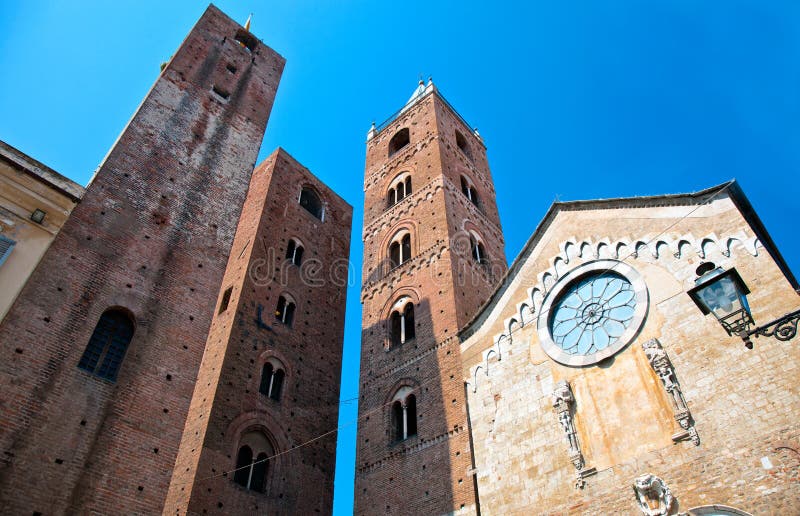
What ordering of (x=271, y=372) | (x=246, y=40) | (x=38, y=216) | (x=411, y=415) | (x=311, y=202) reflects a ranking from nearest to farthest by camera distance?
(x=38, y=216) < (x=411, y=415) < (x=271, y=372) < (x=246, y=40) < (x=311, y=202)

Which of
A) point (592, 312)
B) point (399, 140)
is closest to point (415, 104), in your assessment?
point (399, 140)

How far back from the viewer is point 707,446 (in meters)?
8.82

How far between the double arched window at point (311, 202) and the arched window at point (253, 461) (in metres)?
11.1

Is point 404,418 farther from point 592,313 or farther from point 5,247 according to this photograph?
point 5,247

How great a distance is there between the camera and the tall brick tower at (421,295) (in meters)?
13.3

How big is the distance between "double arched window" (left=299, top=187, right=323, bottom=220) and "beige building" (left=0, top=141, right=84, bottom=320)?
15.0 m

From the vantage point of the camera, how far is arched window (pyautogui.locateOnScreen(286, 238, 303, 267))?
2170 centimetres

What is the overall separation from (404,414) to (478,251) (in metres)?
6.93

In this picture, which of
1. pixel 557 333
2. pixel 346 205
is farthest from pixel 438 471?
pixel 346 205

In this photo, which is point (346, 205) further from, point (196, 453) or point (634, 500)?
point (634, 500)

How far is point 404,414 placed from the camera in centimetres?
1481

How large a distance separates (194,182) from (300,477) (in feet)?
28.1

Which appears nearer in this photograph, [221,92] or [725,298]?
[725,298]

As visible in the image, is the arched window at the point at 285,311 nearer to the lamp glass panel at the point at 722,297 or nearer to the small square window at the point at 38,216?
the small square window at the point at 38,216
